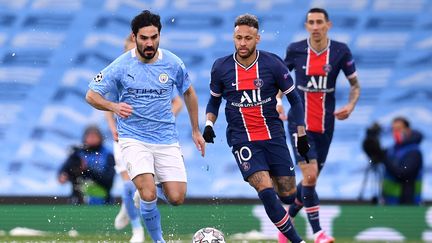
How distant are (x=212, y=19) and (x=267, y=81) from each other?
8781 millimetres

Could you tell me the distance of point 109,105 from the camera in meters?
14.5

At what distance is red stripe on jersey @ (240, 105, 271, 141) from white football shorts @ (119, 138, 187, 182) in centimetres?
85

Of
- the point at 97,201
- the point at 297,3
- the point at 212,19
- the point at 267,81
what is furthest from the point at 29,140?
the point at 267,81

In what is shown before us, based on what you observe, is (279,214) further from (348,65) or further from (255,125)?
(348,65)

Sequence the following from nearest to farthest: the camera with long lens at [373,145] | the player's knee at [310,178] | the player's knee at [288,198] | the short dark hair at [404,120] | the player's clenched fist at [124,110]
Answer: the player's clenched fist at [124,110] < the player's knee at [288,198] < the player's knee at [310,178] < the short dark hair at [404,120] < the camera with long lens at [373,145]

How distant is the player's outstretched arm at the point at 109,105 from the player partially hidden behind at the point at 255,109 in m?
1.17

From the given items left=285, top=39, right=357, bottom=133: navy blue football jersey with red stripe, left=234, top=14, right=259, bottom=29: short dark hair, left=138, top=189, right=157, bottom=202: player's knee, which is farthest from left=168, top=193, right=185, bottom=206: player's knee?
left=285, top=39, right=357, bottom=133: navy blue football jersey with red stripe

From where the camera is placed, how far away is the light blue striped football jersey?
14.7 metres

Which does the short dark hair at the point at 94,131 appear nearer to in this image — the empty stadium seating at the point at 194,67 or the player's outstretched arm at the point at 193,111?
the empty stadium seating at the point at 194,67

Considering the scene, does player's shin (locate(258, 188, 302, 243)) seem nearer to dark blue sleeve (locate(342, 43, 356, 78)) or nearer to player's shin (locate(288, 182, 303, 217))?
player's shin (locate(288, 182, 303, 217))

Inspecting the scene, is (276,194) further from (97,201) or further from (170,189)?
(97,201)

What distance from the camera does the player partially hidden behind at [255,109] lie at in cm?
1490

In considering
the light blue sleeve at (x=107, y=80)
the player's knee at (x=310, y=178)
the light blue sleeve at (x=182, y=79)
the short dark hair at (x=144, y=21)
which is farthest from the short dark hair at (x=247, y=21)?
the player's knee at (x=310, y=178)

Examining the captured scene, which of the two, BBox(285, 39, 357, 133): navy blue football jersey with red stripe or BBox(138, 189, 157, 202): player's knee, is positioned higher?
BBox(285, 39, 357, 133): navy blue football jersey with red stripe
